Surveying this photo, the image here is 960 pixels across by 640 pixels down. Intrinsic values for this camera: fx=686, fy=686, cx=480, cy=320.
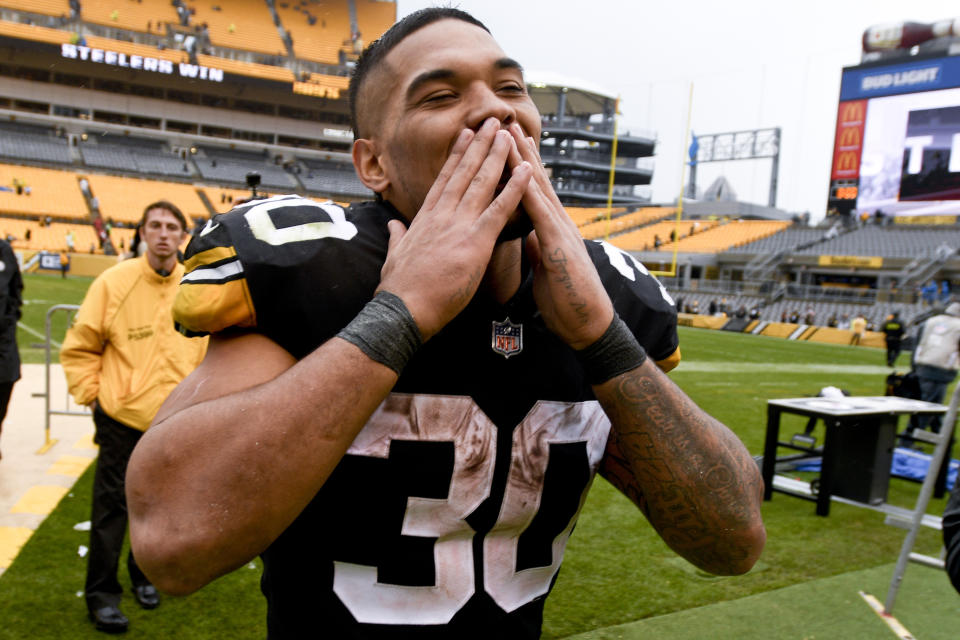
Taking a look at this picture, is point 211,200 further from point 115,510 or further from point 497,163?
point 497,163

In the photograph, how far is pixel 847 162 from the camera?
29.7m

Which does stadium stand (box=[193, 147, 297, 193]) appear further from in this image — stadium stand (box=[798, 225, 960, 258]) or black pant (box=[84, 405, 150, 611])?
black pant (box=[84, 405, 150, 611])

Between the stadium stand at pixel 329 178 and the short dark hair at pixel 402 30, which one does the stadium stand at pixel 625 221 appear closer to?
the stadium stand at pixel 329 178

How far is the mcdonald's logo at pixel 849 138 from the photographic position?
95.8 feet

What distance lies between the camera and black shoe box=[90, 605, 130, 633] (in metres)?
3.03

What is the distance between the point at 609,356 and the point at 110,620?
2948 mm

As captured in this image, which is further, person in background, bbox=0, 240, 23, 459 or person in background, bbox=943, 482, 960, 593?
person in background, bbox=0, 240, 23, 459

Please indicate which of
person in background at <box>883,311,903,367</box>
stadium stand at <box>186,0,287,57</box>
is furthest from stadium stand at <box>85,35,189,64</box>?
person in background at <box>883,311,903,367</box>

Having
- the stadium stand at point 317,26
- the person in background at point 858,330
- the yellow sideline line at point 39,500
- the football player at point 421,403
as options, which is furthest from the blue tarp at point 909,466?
the stadium stand at point 317,26

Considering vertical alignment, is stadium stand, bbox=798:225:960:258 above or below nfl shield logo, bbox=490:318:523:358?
above

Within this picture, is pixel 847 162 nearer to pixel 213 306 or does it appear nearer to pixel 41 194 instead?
pixel 213 306

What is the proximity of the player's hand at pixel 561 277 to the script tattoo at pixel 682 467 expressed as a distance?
109mm

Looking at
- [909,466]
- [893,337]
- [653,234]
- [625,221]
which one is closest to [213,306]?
[909,466]

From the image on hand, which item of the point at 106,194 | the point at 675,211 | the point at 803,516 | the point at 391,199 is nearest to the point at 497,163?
the point at 391,199
